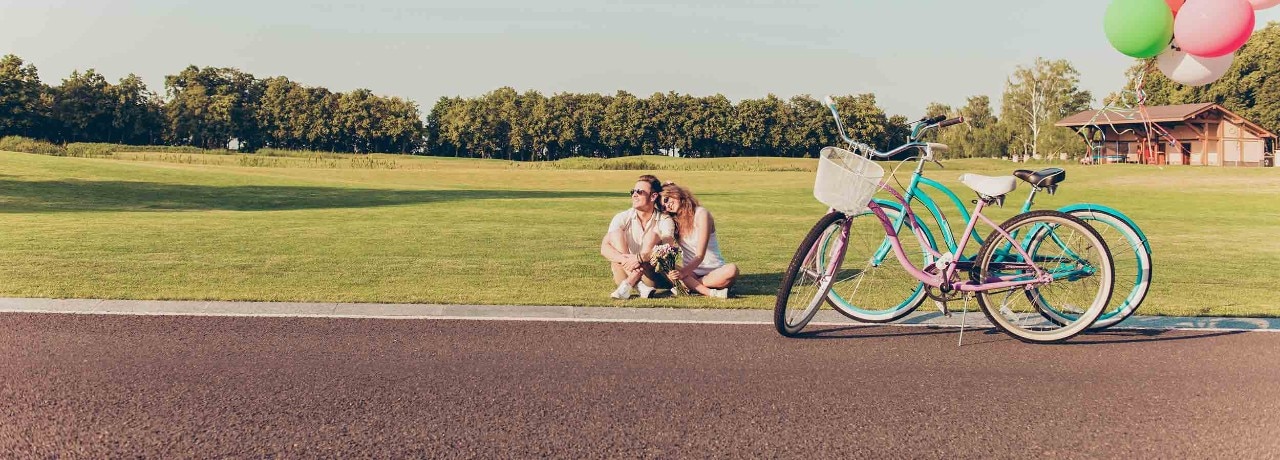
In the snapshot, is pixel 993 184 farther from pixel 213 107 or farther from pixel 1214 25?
pixel 213 107

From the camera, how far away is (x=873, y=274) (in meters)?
6.77

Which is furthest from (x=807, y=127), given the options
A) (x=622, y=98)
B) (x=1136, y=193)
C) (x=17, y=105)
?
(x=17, y=105)

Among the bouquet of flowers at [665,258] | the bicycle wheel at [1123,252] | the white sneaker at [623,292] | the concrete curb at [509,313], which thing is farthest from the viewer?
the white sneaker at [623,292]

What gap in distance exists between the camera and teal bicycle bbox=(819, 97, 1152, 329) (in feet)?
20.0

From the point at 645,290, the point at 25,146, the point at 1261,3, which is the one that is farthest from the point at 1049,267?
the point at 25,146

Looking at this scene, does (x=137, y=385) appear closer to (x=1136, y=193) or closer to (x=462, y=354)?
(x=462, y=354)

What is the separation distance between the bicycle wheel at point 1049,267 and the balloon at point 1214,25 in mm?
2492

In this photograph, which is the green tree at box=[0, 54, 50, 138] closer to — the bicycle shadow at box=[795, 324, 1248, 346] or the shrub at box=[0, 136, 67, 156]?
the shrub at box=[0, 136, 67, 156]

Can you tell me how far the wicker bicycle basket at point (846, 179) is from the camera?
5742mm

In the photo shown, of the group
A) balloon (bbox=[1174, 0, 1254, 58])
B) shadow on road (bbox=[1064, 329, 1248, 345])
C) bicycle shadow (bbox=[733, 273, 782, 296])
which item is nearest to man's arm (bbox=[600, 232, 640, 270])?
bicycle shadow (bbox=[733, 273, 782, 296])

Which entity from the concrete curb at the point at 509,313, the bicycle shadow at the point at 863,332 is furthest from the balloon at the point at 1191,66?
the bicycle shadow at the point at 863,332

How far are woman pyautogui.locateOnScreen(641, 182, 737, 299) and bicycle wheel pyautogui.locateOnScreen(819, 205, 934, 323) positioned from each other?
1.40 meters

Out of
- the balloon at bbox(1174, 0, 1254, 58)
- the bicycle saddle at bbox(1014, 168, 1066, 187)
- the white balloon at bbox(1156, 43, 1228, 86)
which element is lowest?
the bicycle saddle at bbox(1014, 168, 1066, 187)

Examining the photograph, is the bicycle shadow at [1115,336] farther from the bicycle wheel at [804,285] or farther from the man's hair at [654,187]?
the man's hair at [654,187]
